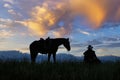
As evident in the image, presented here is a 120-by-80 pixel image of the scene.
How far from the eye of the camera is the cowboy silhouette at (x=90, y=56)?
75.7ft

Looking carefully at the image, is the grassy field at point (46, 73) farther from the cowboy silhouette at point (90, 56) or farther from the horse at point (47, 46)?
the horse at point (47, 46)

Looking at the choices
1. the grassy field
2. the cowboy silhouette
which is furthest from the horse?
the grassy field

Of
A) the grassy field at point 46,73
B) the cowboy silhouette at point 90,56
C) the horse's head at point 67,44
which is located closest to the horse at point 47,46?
the horse's head at point 67,44

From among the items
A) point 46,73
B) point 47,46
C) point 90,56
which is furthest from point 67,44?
point 46,73

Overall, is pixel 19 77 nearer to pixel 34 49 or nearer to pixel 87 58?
pixel 87 58

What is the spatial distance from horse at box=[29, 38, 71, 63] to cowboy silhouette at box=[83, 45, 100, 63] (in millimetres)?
6475

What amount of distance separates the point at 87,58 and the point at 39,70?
7.59 meters

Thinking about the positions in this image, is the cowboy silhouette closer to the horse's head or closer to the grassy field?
the grassy field

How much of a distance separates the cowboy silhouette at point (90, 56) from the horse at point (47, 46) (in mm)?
6475

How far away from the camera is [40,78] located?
14688 mm

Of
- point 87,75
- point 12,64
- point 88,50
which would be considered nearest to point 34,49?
point 88,50

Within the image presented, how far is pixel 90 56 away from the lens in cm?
2325

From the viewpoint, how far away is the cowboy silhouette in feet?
75.7

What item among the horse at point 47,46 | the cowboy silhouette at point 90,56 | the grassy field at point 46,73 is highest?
the horse at point 47,46
